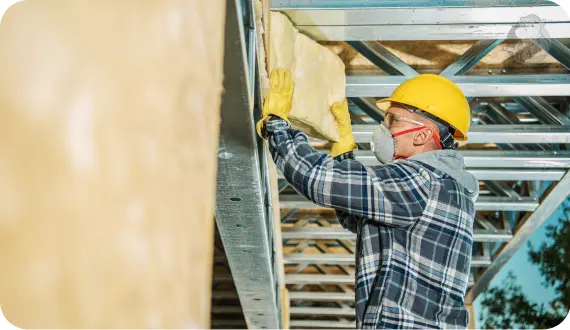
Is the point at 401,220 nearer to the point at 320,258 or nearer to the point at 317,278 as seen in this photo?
the point at 320,258

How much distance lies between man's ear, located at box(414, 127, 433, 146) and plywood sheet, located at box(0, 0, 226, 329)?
1.81 metres

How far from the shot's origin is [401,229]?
219 centimetres

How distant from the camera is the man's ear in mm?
2463

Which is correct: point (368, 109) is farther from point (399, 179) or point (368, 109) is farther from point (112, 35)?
point (112, 35)

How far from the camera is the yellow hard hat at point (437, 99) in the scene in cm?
254

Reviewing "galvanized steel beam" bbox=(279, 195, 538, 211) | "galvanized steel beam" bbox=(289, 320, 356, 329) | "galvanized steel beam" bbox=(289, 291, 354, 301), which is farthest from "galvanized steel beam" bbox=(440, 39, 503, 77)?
"galvanized steel beam" bbox=(289, 320, 356, 329)

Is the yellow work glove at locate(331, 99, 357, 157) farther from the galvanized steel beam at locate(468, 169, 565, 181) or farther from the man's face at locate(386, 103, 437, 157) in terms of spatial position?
the galvanized steel beam at locate(468, 169, 565, 181)

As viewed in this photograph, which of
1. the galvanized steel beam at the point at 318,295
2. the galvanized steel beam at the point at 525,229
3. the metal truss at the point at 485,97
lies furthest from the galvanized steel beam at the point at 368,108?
the galvanized steel beam at the point at 318,295

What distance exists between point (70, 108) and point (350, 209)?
65.3 inches

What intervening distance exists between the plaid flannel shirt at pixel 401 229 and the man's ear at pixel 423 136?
0.26 meters

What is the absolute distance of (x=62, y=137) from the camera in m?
0.49

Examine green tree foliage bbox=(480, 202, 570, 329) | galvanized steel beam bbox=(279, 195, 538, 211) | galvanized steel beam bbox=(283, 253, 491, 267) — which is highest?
galvanized steel beam bbox=(279, 195, 538, 211)

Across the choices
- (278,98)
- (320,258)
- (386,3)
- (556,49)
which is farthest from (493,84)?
(320,258)

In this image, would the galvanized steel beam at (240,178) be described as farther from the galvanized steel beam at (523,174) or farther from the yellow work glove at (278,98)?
the galvanized steel beam at (523,174)
